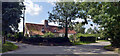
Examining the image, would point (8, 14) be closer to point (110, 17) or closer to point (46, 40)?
point (46, 40)

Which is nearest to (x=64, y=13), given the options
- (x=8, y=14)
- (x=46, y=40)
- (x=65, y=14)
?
(x=65, y=14)

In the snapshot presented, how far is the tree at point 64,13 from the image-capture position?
65.9 ft

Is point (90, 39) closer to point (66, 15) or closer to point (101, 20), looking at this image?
point (66, 15)

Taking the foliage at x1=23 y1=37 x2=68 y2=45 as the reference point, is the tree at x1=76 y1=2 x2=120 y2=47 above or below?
above

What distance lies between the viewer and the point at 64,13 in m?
20.8

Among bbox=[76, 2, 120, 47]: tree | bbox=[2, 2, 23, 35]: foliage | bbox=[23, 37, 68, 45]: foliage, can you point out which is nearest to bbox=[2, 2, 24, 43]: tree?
bbox=[2, 2, 23, 35]: foliage

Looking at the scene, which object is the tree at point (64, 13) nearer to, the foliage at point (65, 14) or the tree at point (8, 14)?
the foliage at point (65, 14)

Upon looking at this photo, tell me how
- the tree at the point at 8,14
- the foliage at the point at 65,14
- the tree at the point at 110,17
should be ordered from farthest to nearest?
the foliage at the point at 65,14, the tree at the point at 8,14, the tree at the point at 110,17

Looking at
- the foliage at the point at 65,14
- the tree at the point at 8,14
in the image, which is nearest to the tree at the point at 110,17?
the foliage at the point at 65,14

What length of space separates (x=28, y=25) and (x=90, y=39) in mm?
20240

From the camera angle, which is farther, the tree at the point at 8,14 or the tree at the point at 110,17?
the tree at the point at 8,14

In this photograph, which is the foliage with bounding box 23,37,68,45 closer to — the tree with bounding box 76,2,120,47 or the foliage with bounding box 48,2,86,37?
the foliage with bounding box 48,2,86,37

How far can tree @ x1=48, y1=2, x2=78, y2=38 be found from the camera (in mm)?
20078

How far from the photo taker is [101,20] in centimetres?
1245
